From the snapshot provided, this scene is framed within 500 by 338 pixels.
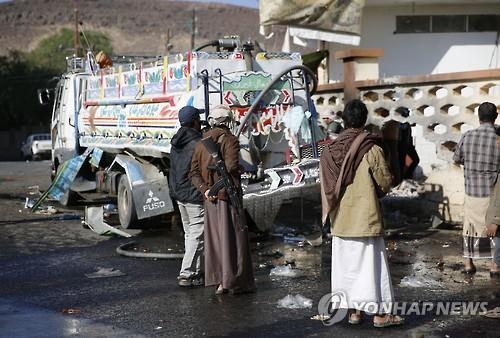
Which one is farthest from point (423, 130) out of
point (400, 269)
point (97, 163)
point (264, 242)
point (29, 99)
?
point (29, 99)

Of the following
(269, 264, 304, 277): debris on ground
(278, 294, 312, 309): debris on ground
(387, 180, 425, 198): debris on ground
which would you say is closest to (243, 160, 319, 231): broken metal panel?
(269, 264, 304, 277): debris on ground

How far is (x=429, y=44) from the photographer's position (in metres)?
16.6

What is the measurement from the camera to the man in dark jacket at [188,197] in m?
7.55

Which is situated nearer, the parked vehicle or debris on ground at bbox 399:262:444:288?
debris on ground at bbox 399:262:444:288

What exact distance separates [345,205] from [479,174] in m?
2.31

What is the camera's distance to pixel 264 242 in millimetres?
10164

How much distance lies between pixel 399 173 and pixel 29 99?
50.1m

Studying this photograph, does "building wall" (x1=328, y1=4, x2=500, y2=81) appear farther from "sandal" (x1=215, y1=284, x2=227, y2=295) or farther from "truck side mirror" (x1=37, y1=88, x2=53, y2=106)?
"sandal" (x1=215, y1=284, x2=227, y2=295)

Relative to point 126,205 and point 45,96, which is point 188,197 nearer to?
point 126,205

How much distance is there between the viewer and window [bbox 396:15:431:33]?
16562 millimetres

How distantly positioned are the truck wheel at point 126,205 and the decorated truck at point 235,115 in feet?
0.05

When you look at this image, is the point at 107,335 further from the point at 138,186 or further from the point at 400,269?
the point at 138,186

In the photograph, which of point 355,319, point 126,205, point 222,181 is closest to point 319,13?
point 126,205

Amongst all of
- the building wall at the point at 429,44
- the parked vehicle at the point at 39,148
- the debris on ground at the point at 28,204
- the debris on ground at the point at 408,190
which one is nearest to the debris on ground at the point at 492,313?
the debris on ground at the point at 408,190
